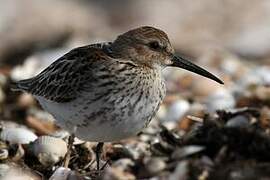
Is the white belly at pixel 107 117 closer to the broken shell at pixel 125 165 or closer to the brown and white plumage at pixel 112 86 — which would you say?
the brown and white plumage at pixel 112 86

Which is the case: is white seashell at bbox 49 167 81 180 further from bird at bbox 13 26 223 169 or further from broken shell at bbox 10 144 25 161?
broken shell at bbox 10 144 25 161

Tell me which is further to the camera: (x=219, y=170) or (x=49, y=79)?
(x=49, y=79)

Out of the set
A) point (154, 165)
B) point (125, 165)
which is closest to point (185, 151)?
point (154, 165)

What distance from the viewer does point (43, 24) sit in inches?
420

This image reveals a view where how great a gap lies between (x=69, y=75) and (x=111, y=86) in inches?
17.1

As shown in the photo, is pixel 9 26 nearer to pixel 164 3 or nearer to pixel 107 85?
pixel 164 3

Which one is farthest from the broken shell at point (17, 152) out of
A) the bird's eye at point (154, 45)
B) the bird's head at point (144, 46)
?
the bird's eye at point (154, 45)

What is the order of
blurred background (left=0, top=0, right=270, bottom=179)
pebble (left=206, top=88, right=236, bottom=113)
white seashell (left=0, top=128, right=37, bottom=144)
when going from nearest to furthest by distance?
white seashell (left=0, top=128, right=37, bottom=144)
pebble (left=206, top=88, right=236, bottom=113)
blurred background (left=0, top=0, right=270, bottom=179)

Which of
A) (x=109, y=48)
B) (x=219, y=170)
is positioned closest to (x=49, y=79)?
(x=109, y=48)

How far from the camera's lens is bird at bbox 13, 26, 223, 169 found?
4.90 meters

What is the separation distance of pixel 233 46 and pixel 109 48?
5.96 metres

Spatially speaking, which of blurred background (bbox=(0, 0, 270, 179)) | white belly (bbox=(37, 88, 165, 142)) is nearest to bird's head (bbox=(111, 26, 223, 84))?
white belly (bbox=(37, 88, 165, 142))

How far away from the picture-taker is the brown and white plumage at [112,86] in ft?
16.1

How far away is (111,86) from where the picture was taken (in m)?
4.93
